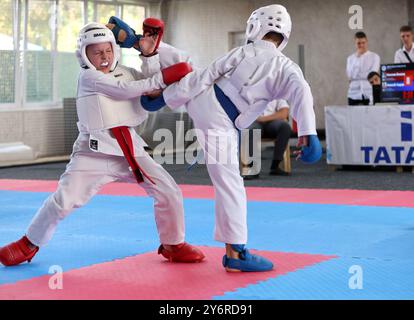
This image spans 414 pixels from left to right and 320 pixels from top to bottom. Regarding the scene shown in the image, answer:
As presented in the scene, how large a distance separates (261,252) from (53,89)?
8915 mm

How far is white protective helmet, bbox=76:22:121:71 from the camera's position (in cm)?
400

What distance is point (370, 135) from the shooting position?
9141mm

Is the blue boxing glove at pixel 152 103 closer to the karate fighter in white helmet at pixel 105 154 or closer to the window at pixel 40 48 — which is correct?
the karate fighter in white helmet at pixel 105 154

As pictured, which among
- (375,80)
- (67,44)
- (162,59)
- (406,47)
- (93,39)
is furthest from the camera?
(67,44)

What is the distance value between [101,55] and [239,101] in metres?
0.75

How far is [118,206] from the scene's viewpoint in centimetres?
675

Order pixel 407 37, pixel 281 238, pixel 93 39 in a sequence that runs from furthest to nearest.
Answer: pixel 407 37 < pixel 281 238 < pixel 93 39

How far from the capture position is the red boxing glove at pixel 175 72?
12.8 feet

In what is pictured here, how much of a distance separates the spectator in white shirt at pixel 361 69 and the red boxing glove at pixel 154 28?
7428 millimetres

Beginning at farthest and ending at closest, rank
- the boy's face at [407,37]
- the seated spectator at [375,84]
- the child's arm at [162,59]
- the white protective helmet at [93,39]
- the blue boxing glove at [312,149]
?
the boy's face at [407,37]
the seated spectator at [375,84]
the child's arm at [162,59]
the white protective helmet at [93,39]
the blue boxing glove at [312,149]

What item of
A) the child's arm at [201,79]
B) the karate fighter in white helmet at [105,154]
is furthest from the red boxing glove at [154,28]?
the child's arm at [201,79]

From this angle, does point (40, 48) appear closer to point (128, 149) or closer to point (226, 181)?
point (128, 149)

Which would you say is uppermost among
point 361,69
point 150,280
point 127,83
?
point 361,69

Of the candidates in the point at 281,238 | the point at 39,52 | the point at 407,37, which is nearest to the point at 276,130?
the point at 407,37
